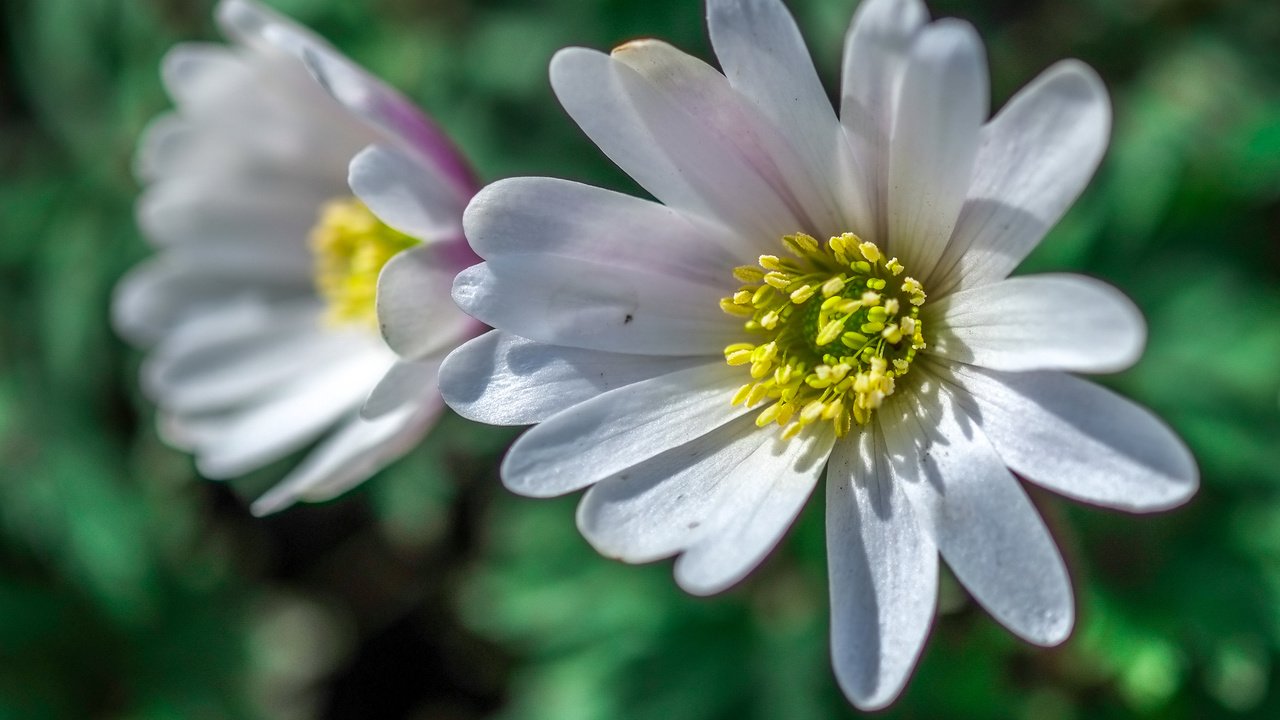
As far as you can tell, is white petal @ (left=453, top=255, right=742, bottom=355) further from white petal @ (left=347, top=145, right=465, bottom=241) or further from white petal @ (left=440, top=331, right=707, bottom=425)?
white petal @ (left=347, top=145, right=465, bottom=241)

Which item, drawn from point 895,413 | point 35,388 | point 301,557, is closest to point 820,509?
point 895,413

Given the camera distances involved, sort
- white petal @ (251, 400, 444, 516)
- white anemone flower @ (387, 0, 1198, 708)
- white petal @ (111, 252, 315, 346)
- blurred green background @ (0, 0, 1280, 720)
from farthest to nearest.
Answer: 1. white petal @ (111, 252, 315, 346)
2. blurred green background @ (0, 0, 1280, 720)
3. white petal @ (251, 400, 444, 516)
4. white anemone flower @ (387, 0, 1198, 708)

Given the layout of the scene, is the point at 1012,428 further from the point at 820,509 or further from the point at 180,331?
the point at 180,331

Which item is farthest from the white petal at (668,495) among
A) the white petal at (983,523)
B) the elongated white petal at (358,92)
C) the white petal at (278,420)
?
the white petal at (278,420)

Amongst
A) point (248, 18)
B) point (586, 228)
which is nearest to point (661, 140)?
point (586, 228)

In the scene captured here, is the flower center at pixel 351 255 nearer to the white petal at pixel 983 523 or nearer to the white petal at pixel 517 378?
the white petal at pixel 517 378

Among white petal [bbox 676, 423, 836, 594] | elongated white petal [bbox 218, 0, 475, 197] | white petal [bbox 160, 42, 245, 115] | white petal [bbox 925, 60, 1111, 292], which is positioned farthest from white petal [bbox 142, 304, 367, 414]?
white petal [bbox 925, 60, 1111, 292]

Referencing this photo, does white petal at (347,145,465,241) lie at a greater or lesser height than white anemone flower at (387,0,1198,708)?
greater
